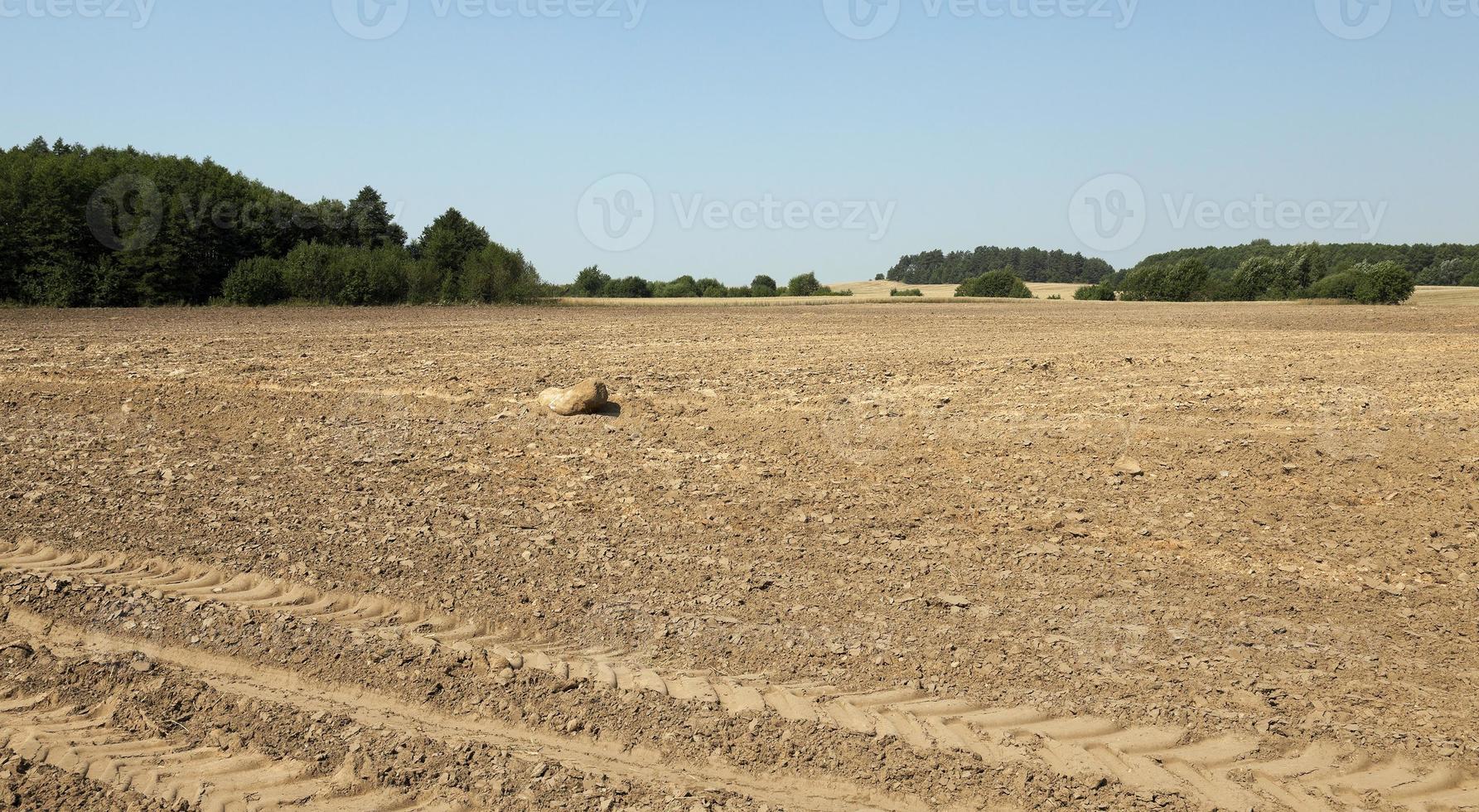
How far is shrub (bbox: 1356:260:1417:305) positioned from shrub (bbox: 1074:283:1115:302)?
74.2ft

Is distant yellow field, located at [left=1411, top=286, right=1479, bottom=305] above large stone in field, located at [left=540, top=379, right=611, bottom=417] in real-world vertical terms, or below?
above

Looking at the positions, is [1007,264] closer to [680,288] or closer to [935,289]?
[935,289]

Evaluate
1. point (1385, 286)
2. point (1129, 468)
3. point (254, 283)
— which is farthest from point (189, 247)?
point (1385, 286)

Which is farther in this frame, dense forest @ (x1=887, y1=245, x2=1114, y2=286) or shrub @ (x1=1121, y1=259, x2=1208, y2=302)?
dense forest @ (x1=887, y1=245, x2=1114, y2=286)

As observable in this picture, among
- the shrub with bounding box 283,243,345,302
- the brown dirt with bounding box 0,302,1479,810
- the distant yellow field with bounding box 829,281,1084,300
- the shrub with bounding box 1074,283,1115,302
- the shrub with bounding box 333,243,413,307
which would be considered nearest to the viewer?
the brown dirt with bounding box 0,302,1479,810

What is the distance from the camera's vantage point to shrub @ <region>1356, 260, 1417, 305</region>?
53.2 meters

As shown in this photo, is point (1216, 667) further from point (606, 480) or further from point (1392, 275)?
point (1392, 275)

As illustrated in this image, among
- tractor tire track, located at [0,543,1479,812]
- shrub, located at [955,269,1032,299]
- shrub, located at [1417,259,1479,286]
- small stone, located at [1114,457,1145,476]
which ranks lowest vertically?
tractor tire track, located at [0,543,1479,812]

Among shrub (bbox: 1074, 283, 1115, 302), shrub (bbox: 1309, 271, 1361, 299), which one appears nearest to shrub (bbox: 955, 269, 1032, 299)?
shrub (bbox: 1074, 283, 1115, 302)

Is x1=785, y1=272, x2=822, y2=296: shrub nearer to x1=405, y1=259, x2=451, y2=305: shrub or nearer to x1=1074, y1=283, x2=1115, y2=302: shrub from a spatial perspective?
x1=1074, y1=283, x2=1115, y2=302: shrub

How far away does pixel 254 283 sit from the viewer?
144 feet

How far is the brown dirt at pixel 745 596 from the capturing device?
4.96 meters

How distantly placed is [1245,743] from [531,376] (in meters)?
12.3

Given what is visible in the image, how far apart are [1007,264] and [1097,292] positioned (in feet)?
165
